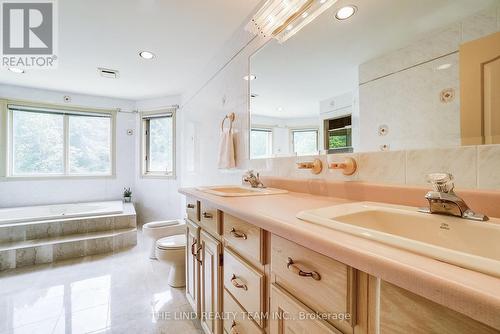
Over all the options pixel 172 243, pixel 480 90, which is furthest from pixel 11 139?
pixel 480 90

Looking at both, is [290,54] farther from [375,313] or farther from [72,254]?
[72,254]

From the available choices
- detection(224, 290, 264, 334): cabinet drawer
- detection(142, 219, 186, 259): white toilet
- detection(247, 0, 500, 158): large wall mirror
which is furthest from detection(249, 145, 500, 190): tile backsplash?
detection(142, 219, 186, 259): white toilet

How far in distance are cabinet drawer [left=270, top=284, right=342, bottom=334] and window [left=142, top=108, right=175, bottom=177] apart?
135 inches

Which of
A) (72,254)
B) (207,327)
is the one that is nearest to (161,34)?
(207,327)

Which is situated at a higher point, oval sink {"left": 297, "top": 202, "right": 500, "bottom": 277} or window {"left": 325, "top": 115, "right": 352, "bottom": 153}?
window {"left": 325, "top": 115, "right": 352, "bottom": 153}

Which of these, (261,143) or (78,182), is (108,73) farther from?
(261,143)

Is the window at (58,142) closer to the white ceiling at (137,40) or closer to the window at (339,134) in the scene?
the white ceiling at (137,40)

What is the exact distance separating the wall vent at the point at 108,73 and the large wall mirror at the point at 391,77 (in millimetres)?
2261

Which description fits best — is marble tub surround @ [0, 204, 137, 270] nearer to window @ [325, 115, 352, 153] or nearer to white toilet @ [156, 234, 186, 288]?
white toilet @ [156, 234, 186, 288]

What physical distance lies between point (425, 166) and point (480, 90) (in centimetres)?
26

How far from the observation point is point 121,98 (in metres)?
3.86

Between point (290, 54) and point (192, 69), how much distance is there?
5.72 feet

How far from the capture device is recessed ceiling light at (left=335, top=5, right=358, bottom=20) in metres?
1.01

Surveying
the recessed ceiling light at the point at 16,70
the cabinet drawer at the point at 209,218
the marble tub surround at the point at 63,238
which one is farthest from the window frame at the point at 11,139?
the cabinet drawer at the point at 209,218
